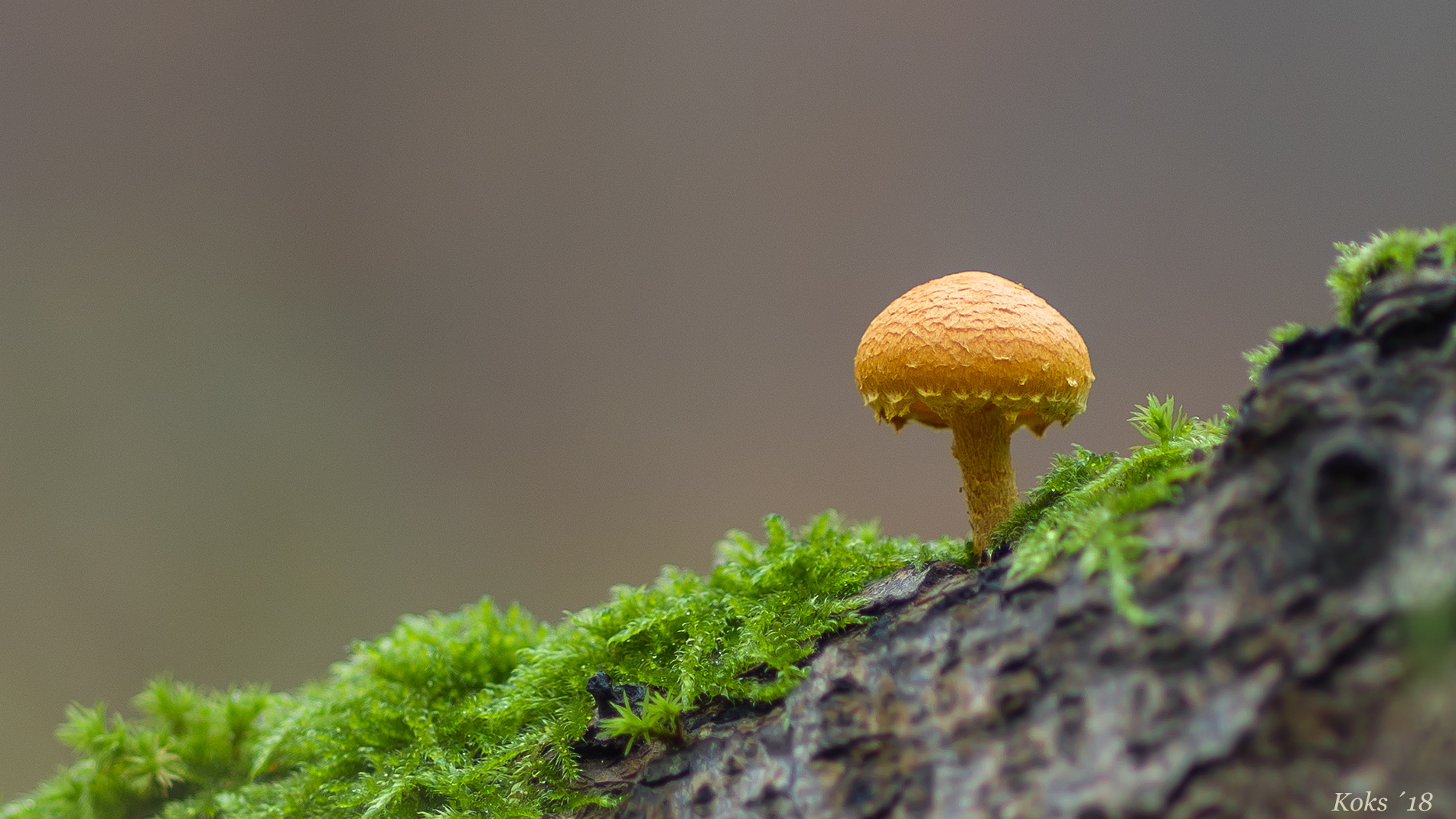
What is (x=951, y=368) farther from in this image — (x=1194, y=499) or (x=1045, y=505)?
(x=1194, y=499)

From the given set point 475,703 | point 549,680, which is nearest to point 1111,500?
point 549,680

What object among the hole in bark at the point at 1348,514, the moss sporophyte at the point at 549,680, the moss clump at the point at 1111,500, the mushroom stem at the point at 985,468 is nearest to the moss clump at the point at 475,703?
the moss sporophyte at the point at 549,680

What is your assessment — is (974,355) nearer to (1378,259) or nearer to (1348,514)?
(1378,259)

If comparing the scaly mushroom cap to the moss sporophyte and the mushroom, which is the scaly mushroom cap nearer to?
the mushroom

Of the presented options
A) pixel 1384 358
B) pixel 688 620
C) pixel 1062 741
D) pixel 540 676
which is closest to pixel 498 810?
pixel 540 676

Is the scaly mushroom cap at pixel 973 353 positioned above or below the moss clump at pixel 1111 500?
above

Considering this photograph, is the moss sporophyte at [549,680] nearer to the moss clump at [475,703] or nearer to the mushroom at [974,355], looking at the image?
the moss clump at [475,703]
